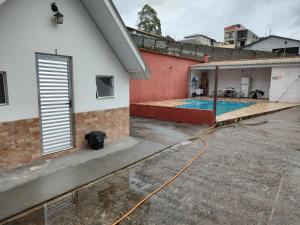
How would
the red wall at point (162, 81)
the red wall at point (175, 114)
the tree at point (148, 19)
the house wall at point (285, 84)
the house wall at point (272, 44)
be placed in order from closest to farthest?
the red wall at point (175, 114) < the red wall at point (162, 81) < the house wall at point (285, 84) < the house wall at point (272, 44) < the tree at point (148, 19)

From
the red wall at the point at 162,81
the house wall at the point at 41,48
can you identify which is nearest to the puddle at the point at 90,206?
the house wall at the point at 41,48

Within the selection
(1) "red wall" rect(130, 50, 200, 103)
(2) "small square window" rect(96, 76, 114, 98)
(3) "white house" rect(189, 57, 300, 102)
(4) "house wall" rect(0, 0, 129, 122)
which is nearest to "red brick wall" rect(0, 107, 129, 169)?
(4) "house wall" rect(0, 0, 129, 122)

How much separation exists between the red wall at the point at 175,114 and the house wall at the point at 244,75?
13.0 meters

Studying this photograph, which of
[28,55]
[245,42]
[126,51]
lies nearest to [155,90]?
[126,51]

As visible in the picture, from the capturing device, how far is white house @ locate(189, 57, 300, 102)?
16750 mm

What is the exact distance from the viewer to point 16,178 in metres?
4.24

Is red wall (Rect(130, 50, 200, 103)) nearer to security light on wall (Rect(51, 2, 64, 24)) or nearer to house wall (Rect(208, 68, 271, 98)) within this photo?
house wall (Rect(208, 68, 271, 98))

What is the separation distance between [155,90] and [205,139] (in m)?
9.10

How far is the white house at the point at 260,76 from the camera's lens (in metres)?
16.8

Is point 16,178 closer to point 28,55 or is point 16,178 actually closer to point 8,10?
point 28,55

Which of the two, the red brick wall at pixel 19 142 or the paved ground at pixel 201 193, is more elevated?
the red brick wall at pixel 19 142

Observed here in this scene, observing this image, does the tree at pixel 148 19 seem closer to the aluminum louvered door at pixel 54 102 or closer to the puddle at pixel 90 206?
the aluminum louvered door at pixel 54 102

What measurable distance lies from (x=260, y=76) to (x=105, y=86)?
18.4m

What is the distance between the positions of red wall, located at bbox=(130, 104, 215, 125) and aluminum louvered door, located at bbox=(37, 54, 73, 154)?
612cm
